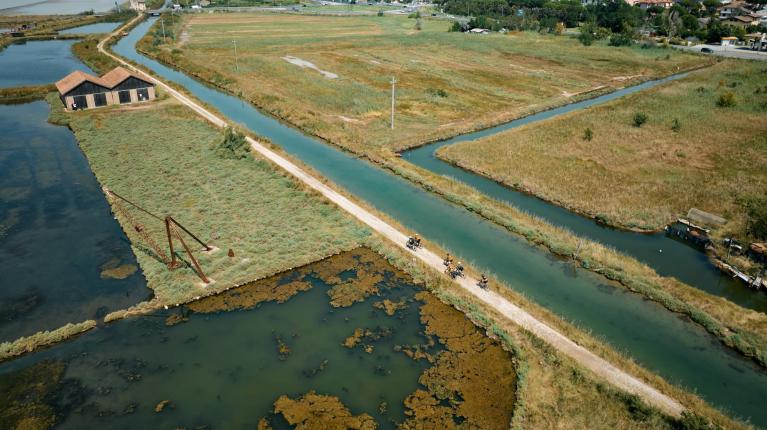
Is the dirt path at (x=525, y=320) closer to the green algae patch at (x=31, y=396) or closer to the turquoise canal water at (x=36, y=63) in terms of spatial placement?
the green algae patch at (x=31, y=396)

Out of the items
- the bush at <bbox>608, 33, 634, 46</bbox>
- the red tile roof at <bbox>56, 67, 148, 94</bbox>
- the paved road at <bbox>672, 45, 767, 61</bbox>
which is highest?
the bush at <bbox>608, 33, 634, 46</bbox>

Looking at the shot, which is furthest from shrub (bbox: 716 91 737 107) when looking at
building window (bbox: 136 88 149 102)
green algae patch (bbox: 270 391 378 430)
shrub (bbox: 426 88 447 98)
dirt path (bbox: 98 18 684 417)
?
building window (bbox: 136 88 149 102)

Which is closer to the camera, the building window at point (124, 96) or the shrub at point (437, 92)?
the building window at point (124, 96)

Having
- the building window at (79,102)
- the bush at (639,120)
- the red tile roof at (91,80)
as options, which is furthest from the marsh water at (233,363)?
the red tile roof at (91,80)

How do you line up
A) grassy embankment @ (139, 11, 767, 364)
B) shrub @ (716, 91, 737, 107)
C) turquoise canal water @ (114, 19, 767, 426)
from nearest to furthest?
turquoise canal water @ (114, 19, 767, 426) → grassy embankment @ (139, 11, 767, 364) → shrub @ (716, 91, 737, 107)

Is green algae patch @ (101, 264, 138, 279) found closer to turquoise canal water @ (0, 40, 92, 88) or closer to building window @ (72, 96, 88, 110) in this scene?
building window @ (72, 96, 88, 110)
